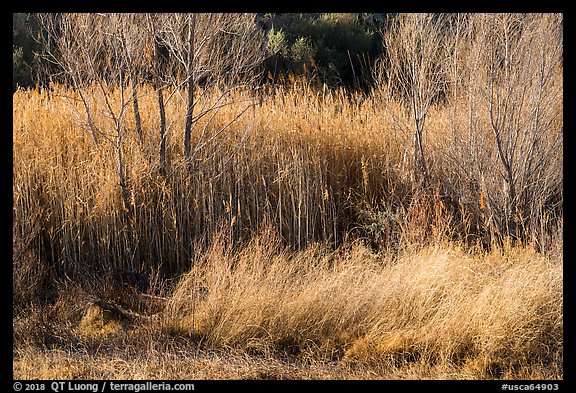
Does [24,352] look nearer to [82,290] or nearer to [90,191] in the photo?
[82,290]

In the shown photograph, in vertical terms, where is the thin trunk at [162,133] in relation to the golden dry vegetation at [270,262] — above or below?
above

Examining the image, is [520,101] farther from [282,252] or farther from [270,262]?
[270,262]

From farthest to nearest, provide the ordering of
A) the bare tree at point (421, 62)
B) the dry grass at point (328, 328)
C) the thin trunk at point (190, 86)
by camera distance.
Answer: the bare tree at point (421, 62)
the thin trunk at point (190, 86)
the dry grass at point (328, 328)

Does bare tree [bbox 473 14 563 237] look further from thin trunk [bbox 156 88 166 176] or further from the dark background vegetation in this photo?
the dark background vegetation

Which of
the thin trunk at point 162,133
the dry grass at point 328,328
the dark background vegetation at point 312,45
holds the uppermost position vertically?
the dark background vegetation at point 312,45

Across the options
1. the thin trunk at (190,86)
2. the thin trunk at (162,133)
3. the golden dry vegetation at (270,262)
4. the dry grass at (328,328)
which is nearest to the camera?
the dry grass at (328,328)

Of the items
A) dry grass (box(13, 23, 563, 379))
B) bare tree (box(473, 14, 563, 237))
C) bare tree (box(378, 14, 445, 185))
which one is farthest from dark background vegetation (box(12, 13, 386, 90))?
bare tree (box(473, 14, 563, 237))

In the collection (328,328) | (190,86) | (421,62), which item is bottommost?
(328,328)

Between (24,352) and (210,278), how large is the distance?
5.82 feet

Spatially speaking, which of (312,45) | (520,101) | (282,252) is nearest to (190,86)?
(282,252)

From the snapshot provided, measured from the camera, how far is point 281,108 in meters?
8.56

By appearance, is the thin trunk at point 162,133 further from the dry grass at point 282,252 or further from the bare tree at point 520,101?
the bare tree at point 520,101

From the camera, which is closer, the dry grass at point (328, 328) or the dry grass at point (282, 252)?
the dry grass at point (328, 328)

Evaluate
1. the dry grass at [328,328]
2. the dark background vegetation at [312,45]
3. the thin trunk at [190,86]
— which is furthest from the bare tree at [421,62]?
the dark background vegetation at [312,45]
